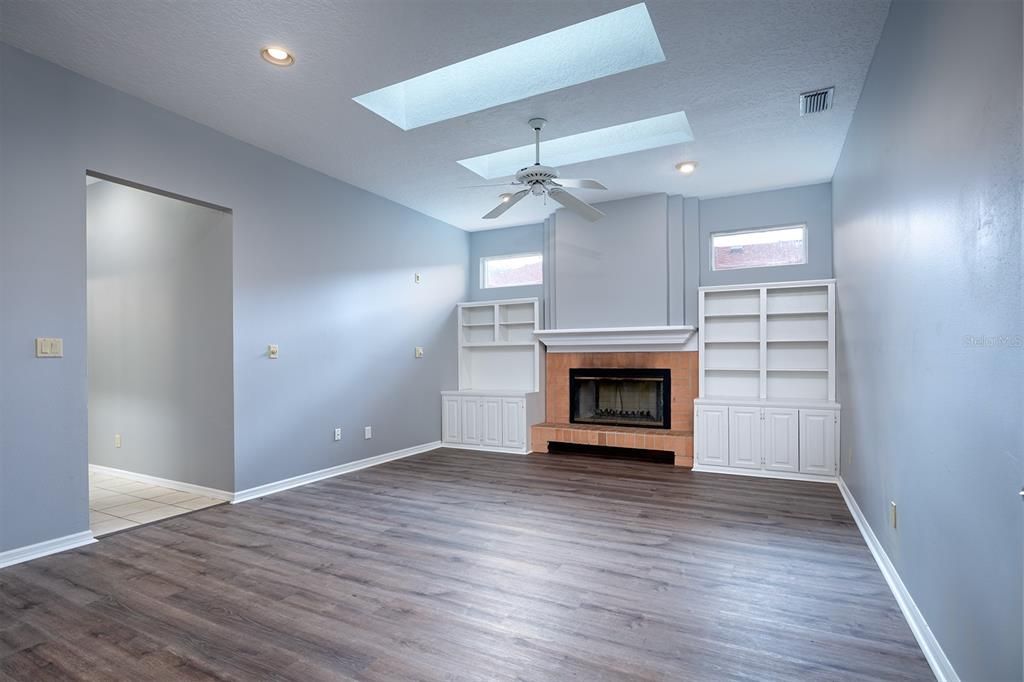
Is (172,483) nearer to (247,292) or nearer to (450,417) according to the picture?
(247,292)

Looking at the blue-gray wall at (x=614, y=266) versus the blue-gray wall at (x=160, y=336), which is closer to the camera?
the blue-gray wall at (x=160, y=336)

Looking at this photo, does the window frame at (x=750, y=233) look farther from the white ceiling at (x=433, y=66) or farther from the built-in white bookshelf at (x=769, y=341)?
the white ceiling at (x=433, y=66)

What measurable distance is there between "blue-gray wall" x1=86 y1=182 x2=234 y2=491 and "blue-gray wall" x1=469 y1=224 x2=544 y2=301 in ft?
11.5

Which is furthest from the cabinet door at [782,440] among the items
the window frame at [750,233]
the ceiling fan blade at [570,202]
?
the ceiling fan blade at [570,202]

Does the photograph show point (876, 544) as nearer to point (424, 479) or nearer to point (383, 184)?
point (424, 479)

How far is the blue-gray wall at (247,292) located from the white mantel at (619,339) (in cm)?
147

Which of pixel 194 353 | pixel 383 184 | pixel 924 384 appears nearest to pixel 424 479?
pixel 194 353

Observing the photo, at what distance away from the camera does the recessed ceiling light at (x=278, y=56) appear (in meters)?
2.82

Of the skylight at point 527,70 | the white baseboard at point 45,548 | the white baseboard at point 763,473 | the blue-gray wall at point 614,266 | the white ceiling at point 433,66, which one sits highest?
the skylight at point 527,70

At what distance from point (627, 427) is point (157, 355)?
15.9ft

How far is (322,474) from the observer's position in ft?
15.3

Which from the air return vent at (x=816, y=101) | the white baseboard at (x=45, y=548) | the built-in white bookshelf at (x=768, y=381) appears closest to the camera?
the white baseboard at (x=45, y=548)

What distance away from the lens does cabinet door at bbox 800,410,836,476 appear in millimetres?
4477

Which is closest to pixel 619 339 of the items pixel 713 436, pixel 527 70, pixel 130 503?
pixel 713 436
